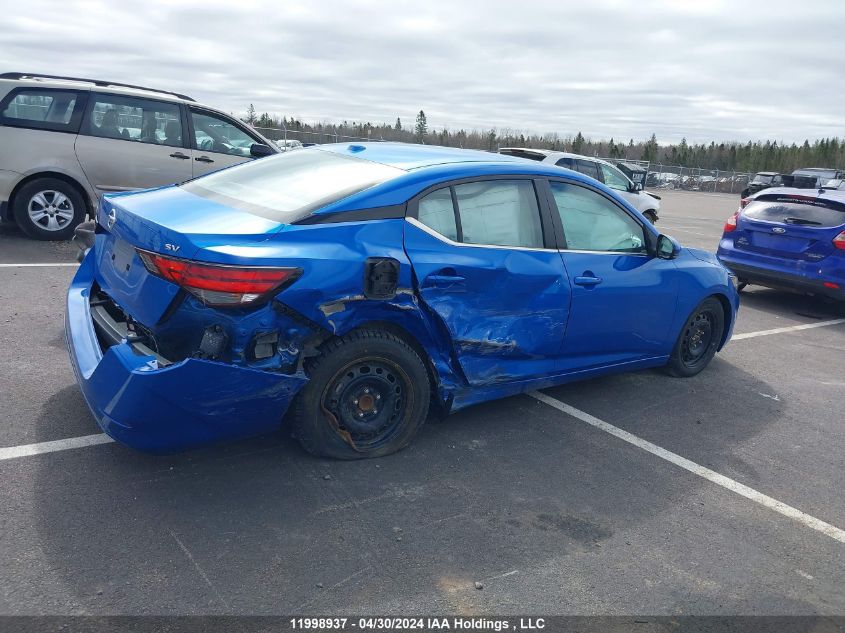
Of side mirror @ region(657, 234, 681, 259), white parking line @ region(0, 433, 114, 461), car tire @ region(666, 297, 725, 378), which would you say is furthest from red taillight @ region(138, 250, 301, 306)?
car tire @ region(666, 297, 725, 378)

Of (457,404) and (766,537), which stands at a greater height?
(457,404)

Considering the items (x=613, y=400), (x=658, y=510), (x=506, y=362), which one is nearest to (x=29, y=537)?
(x=506, y=362)

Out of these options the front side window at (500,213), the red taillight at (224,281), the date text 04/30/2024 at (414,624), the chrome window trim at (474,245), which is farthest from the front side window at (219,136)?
the date text 04/30/2024 at (414,624)

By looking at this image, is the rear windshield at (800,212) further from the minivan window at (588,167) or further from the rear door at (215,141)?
the rear door at (215,141)

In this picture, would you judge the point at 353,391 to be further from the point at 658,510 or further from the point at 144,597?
the point at 658,510

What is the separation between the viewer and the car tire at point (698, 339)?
577 cm

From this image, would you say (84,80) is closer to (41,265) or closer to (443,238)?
(41,265)

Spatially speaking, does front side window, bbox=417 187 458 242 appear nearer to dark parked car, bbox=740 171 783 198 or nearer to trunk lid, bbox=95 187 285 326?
trunk lid, bbox=95 187 285 326

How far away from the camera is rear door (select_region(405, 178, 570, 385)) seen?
12.9 feet

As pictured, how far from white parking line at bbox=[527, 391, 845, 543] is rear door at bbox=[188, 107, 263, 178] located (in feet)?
19.9

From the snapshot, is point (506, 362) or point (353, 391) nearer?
point (353, 391)

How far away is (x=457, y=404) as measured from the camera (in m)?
4.25

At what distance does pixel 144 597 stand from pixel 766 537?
288 centimetres

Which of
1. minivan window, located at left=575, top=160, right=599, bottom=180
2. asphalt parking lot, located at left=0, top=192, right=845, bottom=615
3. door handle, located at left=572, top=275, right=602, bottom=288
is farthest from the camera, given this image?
minivan window, located at left=575, top=160, right=599, bottom=180
